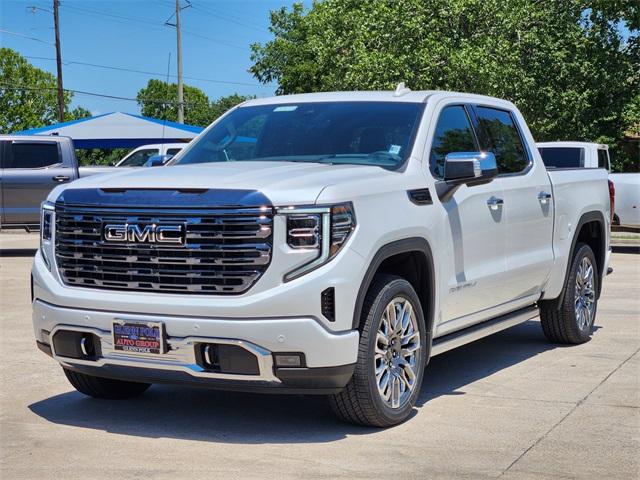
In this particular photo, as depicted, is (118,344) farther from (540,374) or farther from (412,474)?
(540,374)

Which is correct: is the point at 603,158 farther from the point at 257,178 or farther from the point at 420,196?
the point at 257,178

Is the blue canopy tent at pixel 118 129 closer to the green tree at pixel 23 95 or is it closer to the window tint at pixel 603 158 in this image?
the window tint at pixel 603 158

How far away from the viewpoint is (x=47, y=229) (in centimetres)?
625

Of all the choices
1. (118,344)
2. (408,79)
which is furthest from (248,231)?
(408,79)

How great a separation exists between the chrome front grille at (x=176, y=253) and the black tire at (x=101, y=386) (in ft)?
3.02

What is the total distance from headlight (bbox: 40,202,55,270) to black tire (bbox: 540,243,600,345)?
14.1 feet

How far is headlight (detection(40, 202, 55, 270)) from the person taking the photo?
20.3ft

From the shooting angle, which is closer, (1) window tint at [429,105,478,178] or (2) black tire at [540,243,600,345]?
(1) window tint at [429,105,478,178]

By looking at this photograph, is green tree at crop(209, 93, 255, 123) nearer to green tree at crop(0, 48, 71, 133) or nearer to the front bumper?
green tree at crop(0, 48, 71, 133)

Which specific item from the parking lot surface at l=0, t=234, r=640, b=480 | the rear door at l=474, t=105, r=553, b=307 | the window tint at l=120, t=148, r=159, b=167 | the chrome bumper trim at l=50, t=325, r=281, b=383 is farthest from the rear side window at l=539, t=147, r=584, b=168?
the chrome bumper trim at l=50, t=325, r=281, b=383

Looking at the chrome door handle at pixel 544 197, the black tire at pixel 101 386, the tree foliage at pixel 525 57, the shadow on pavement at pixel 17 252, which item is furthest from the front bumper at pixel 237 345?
the tree foliage at pixel 525 57

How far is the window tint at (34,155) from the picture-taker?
1886 cm

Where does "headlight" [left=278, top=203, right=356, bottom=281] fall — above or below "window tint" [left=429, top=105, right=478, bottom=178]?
below

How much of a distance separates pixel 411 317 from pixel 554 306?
2.91m
